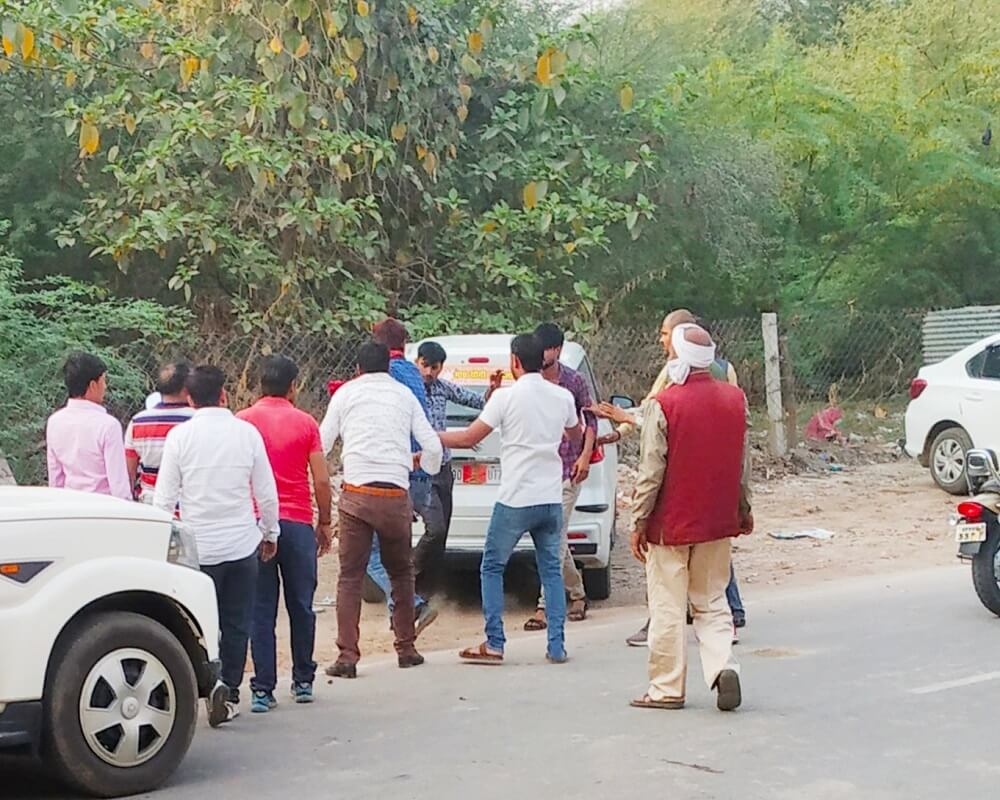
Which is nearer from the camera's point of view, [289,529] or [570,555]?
[289,529]

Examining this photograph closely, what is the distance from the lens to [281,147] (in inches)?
498

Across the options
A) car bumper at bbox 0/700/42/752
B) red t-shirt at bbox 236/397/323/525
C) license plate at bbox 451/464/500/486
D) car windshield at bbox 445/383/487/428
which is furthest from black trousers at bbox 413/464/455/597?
car bumper at bbox 0/700/42/752

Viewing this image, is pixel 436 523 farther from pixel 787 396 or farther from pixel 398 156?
pixel 787 396

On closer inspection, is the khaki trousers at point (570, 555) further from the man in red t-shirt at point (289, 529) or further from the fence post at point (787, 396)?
the fence post at point (787, 396)

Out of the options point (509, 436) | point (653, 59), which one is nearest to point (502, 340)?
point (509, 436)

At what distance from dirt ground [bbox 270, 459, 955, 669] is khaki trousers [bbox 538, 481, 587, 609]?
0.22 meters

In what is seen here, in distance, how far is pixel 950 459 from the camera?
49.8 feet

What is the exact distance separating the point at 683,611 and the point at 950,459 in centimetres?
887

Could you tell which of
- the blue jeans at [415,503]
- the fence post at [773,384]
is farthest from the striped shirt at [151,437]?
the fence post at [773,384]

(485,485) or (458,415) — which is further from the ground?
(458,415)

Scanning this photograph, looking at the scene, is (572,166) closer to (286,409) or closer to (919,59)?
(286,409)

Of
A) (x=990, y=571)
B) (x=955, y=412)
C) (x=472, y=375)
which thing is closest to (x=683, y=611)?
(x=990, y=571)

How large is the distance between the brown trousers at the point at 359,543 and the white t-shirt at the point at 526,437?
25.4 inches

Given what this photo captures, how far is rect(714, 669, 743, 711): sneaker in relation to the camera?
700cm
